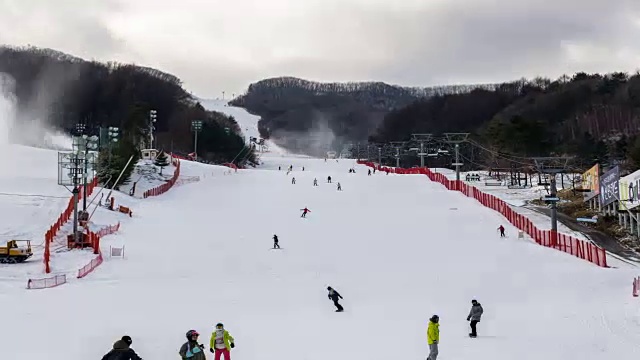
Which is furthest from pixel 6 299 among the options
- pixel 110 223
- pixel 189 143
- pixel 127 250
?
pixel 189 143

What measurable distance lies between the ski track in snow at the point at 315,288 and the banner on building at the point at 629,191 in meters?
8.54

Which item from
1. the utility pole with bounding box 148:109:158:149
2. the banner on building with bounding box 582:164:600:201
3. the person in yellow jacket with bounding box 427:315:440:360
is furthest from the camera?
the utility pole with bounding box 148:109:158:149

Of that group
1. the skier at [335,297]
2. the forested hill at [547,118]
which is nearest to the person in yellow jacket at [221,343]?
the skier at [335,297]

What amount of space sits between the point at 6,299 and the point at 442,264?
15753 millimetres

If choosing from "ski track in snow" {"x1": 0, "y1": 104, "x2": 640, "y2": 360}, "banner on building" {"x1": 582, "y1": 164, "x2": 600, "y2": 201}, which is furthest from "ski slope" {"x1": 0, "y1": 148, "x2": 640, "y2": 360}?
"banner on building" {"x1": 582, "y1": 164, "x2": 600, "y2": 201}

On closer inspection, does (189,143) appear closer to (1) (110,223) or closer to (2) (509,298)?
(1) (110,223)

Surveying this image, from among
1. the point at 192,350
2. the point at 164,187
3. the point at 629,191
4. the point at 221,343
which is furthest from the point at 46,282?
the point at 629,191

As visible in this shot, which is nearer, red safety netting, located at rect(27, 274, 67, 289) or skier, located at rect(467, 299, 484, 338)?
skier, located at rect(467, 299, 484, 338)

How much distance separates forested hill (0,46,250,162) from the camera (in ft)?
384

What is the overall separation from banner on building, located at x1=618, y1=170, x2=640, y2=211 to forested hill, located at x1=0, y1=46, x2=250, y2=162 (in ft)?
259

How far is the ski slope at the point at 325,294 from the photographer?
1413 cm


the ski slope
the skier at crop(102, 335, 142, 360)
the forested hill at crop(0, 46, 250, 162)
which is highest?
the forested hill at crop(0, 46, 250, 162)

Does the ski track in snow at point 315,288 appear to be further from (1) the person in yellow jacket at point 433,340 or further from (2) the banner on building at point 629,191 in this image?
(2) the banner on building at point 629,191

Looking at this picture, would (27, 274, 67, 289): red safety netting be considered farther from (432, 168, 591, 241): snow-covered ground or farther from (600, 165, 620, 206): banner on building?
(600, 165, 620, 206): banner on building
